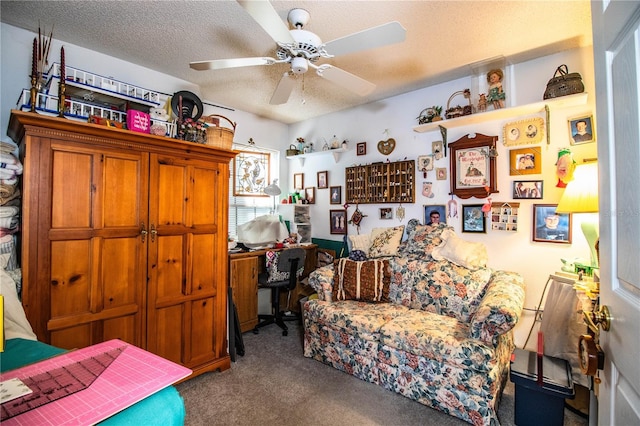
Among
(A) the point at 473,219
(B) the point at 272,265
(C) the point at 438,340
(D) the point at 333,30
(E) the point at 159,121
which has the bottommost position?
(C) the point at 438,340

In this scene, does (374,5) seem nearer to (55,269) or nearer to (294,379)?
(55,269)

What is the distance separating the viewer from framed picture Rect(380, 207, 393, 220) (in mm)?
3373

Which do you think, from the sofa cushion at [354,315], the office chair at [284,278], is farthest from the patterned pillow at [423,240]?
the office chair at [284,278]

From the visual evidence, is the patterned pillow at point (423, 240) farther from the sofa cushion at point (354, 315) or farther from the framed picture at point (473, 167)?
the sofa cushion at point (354, 315)

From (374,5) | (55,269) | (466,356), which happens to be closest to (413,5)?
(374,5)

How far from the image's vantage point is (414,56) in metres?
2.46

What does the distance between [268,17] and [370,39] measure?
53cm

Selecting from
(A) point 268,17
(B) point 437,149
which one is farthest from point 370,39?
(B) point 437,149

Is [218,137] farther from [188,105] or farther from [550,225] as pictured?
[550,225]

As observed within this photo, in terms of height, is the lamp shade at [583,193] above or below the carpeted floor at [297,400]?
above

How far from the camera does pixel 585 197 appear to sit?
1832 millimetres

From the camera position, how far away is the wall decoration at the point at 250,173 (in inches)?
156

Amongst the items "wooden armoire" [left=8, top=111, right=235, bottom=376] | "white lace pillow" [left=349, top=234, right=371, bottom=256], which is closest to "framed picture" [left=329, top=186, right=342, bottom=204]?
"white lace pillow" [left=349, top=234, right=371, bottom=256]

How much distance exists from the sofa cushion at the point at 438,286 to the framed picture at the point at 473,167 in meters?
0.72
